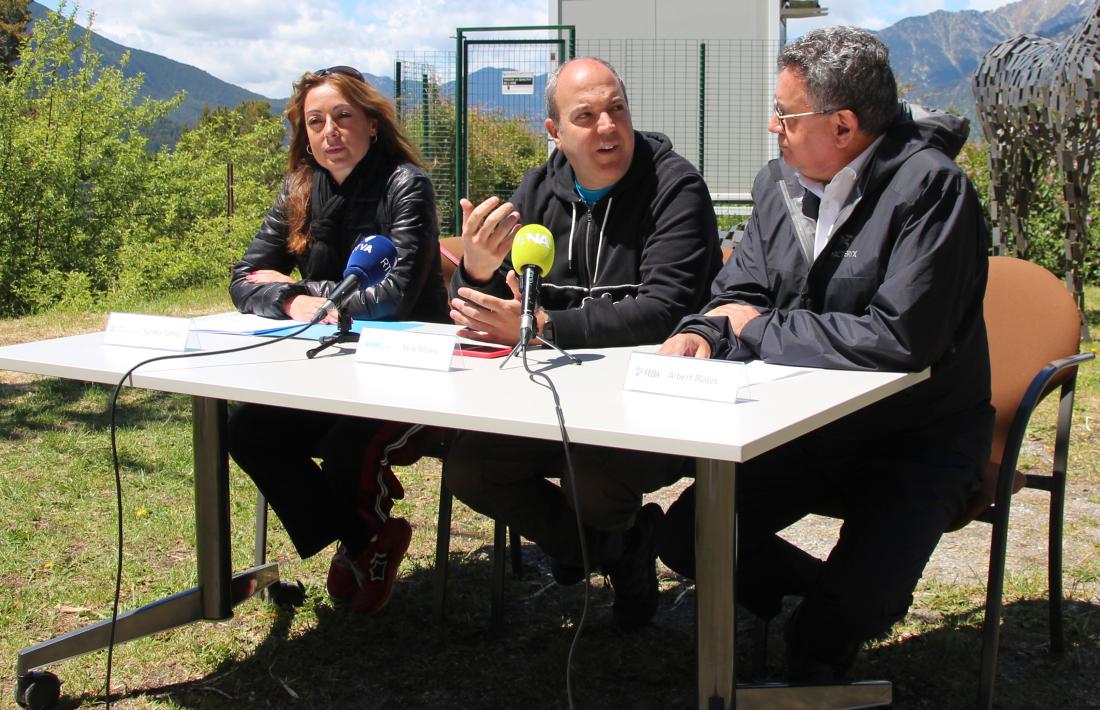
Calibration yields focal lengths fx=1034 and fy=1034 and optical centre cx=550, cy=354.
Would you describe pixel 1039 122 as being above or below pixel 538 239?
above

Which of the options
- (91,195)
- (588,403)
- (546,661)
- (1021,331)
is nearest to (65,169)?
(91,195)

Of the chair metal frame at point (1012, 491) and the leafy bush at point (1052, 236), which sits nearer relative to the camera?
the chair metal frame at point (1012, 491)

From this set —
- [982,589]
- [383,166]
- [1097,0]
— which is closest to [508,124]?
[1097,0]

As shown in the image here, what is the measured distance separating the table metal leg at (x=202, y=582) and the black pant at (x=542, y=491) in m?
0.59

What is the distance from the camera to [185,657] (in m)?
2.80

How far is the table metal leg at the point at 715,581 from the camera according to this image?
1.83m

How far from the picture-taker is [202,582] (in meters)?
2.76

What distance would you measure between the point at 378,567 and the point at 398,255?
0.93m

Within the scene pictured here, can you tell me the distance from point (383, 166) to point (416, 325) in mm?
712

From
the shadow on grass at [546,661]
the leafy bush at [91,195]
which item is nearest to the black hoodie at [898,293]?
the shadow on grass at [546,661]

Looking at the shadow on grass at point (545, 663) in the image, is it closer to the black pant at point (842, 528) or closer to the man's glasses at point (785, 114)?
the black pant at point (842, 528)

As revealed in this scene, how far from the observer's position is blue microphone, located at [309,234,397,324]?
8.08 feet

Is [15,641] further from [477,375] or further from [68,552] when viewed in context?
[477,375]

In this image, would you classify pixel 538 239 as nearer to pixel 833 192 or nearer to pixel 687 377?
pixel 687 377
